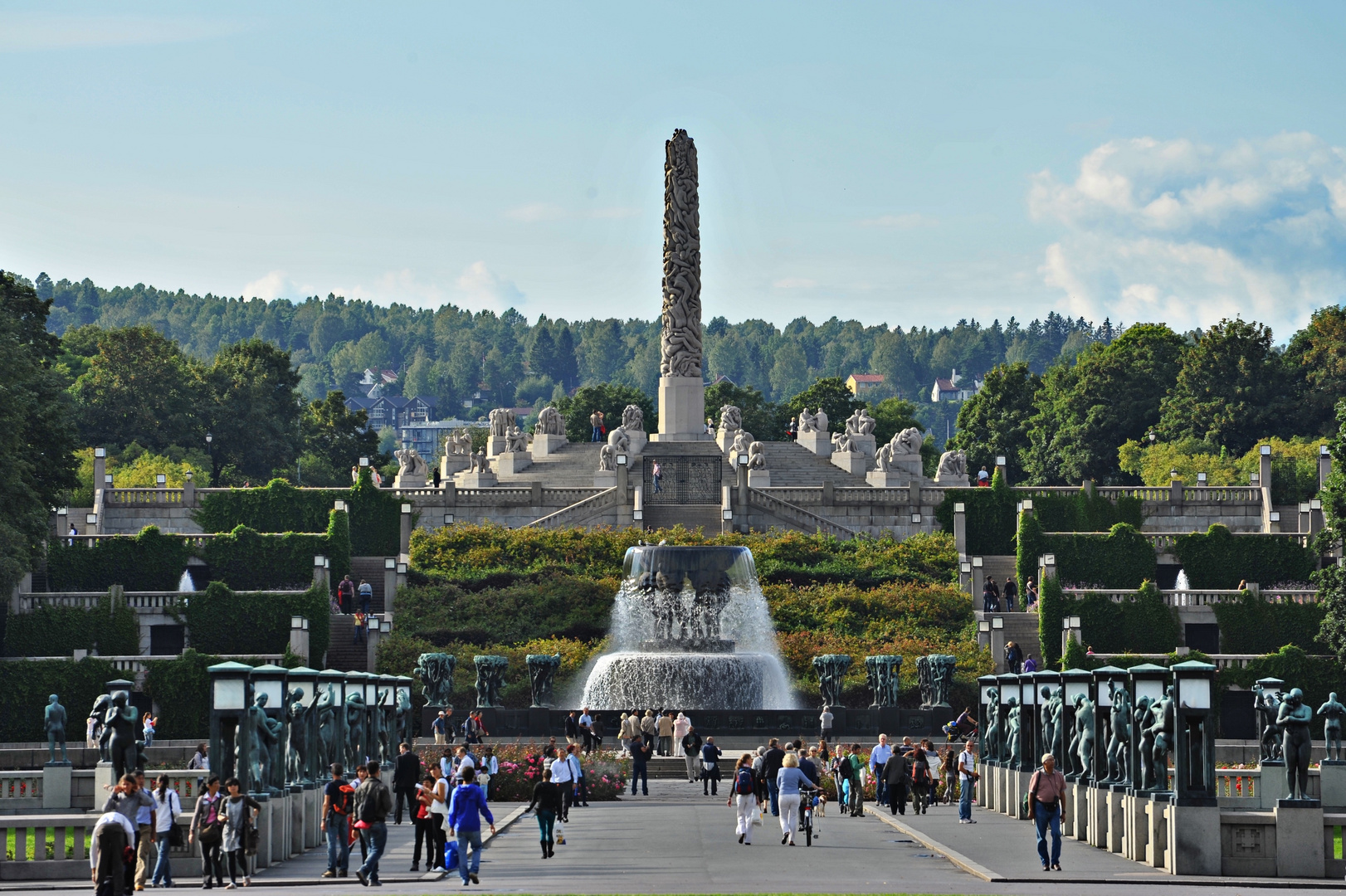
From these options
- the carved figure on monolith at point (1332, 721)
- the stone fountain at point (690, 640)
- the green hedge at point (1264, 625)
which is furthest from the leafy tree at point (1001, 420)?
the carved figure on monolith at point (1332, 721)

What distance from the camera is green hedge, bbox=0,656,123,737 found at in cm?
5597

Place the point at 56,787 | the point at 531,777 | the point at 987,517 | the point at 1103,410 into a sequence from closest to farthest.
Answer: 1. the point at 56,787
2. the point at 531,777
3. the point at 987,517
4. the point at 1103,410

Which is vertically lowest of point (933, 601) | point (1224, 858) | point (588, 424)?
point (1224, 858)

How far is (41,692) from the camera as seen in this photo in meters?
56.1

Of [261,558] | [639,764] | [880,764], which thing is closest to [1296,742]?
[880,764]

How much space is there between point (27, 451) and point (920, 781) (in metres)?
33.4

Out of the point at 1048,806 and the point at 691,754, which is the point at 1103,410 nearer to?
the point at 691,754

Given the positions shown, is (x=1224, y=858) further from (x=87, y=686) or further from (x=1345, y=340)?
(x=1345, y=340)

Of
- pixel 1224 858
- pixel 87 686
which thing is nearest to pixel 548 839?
pixel 1224 858

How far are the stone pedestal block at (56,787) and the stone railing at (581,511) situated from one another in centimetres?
3211

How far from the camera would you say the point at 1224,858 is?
27297 mm

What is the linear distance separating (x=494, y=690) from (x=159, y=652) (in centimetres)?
1267

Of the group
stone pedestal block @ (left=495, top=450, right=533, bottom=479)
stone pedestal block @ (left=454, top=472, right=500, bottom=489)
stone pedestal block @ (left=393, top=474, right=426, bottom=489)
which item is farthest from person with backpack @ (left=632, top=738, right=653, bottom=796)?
stone pedestal block @ (left=495, top=450, right=533, bottom=479)

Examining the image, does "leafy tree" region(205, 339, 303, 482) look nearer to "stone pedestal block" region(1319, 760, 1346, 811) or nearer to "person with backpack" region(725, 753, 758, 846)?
"stone pedestal block" region(1319, 760, 1346, 811)
